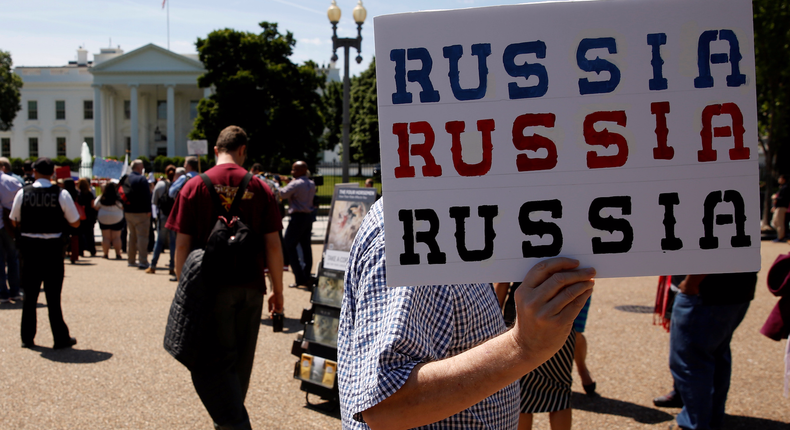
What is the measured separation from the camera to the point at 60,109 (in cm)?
7231

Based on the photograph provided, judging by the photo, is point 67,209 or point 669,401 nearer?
point 669,401

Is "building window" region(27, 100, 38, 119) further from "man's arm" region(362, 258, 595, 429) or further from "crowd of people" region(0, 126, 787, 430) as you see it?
"man's arm" region(362, 258, 595, 429)

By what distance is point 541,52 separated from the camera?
1271 mm

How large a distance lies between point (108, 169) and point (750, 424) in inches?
593

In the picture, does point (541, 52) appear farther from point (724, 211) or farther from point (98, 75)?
point (98, 75)

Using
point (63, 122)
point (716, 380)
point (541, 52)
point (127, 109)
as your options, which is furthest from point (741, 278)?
point (63, 122)

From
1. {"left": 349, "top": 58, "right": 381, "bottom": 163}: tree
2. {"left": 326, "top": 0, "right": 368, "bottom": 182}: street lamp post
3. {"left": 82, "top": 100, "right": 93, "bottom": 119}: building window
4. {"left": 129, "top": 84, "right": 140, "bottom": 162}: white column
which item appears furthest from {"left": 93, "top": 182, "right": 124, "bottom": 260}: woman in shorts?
{"left": 82, "top": 100, "right": 93, "bottom": 119}: building window

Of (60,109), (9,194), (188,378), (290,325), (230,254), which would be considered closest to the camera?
(230,254)

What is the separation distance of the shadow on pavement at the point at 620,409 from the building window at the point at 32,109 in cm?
8117

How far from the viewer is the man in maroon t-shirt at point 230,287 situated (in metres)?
3.41

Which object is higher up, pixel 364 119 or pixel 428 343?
pixel 364 119

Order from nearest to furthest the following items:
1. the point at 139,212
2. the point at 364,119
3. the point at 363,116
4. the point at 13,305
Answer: the point at 13,305 < the point at 139,212 < the point at 364,119 < the point at 363,116

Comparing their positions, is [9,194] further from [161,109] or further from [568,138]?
[161,109]

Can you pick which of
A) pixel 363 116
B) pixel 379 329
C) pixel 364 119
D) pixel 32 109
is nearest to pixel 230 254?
pixel 379 329
